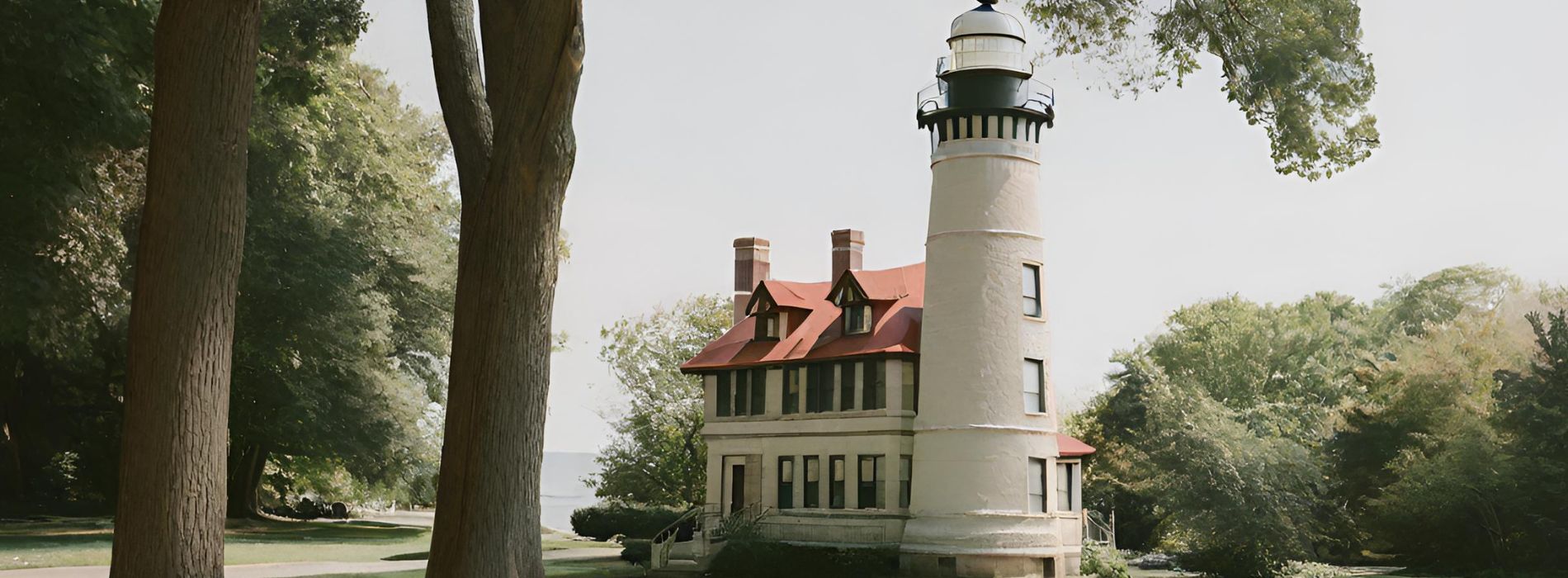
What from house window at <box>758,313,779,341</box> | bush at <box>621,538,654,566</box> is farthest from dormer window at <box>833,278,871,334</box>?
bush at <box>621,538,654,566</box>

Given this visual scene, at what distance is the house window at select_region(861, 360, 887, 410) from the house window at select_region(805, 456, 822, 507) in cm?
210

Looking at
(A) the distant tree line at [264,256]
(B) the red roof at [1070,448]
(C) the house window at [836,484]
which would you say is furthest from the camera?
(C) the house window at [836,484]

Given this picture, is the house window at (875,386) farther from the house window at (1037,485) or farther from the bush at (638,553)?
the bush at (638,553)

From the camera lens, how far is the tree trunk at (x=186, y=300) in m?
9.64

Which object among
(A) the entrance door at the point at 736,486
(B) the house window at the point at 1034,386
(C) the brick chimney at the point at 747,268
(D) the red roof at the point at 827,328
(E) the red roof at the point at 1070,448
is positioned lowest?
(A) the entrance door at the point at 736,486

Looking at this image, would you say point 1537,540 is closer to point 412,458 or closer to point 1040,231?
point 1040,231

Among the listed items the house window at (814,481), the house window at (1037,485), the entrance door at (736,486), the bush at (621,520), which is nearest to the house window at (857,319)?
the house window at (814,481)

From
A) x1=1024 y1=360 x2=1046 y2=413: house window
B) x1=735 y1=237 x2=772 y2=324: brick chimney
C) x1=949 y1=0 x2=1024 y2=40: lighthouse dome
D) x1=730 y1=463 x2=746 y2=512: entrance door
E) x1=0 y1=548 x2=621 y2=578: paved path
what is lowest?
x1=0 y1=548 x2=621 y2=578: paved path

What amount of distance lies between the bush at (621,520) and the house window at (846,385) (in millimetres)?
10913

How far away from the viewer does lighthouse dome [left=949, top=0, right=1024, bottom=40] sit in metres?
33.8

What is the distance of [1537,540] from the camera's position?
36844mm

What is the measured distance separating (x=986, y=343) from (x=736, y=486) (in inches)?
363

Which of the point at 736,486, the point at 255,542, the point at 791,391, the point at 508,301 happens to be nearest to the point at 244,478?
the point at 255,542

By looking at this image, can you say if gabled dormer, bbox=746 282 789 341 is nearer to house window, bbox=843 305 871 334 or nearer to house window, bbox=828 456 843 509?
house window, bbox=843 305 871 334
